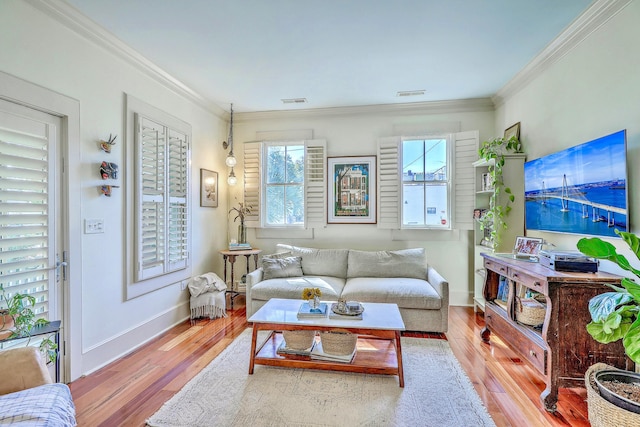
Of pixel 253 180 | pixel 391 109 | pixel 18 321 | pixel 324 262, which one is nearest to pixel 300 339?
pixel 324 262

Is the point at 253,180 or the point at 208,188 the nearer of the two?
the point at 208,188

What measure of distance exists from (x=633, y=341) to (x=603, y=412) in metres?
0.43

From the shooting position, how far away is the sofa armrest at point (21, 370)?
1.40 m

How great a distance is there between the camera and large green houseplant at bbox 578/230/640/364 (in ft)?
4.83

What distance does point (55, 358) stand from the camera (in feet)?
6.09

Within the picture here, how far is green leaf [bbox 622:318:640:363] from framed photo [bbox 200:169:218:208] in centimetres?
396

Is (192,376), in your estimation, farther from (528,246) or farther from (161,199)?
(528,246)

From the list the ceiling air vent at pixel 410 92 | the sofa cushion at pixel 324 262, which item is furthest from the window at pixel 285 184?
the ceiling air vent at pixel 410 92

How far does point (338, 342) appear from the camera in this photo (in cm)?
238

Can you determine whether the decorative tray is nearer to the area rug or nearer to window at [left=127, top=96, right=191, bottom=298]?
the area rug

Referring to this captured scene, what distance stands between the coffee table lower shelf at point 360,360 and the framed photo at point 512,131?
2.67 meters

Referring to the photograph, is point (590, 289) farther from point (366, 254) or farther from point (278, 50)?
point (278, 50)

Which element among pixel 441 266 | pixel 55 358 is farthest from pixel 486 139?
pixel 55 358

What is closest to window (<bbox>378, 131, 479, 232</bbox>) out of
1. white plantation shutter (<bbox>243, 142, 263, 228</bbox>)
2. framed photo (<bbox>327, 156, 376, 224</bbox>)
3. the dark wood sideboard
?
framed photo (<bbox>327, 156, 376, 224</bbox>)
